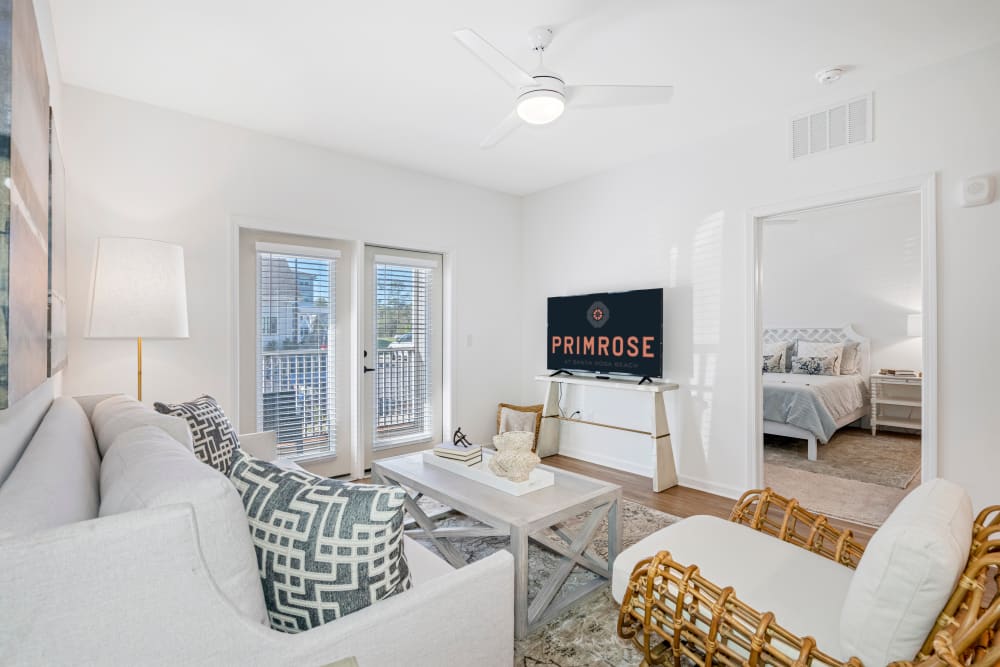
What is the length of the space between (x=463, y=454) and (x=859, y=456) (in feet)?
13.5

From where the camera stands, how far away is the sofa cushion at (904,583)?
104 centimetres

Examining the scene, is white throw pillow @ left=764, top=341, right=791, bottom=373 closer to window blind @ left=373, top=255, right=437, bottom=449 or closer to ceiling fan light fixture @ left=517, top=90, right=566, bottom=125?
window blind @ left=373, top=255, right=437, bottom=449

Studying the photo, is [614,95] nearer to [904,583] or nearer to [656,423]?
[904,583]

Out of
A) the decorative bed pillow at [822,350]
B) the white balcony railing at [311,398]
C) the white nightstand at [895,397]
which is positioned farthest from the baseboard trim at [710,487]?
the white nightstand at [895,397]

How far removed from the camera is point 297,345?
3.72 m

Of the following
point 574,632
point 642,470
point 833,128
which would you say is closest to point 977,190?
point 833,128

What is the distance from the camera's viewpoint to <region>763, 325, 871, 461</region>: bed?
4461mm

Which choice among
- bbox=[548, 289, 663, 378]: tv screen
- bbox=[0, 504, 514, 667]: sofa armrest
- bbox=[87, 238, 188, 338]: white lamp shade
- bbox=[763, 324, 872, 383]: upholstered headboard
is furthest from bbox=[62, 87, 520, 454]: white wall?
bbox=[763, 324, 872, 383]: upholstered headboard

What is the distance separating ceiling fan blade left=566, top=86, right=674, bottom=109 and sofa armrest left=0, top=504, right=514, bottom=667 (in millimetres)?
2120

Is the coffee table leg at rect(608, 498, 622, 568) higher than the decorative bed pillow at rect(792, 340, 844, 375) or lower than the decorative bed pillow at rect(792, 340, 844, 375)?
lower

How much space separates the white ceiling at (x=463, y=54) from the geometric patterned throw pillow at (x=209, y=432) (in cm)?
174

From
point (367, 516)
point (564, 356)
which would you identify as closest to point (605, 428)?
point (564, 356)

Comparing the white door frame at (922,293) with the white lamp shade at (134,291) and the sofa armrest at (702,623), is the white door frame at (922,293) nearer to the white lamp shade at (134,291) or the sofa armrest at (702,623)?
the sofa armrest at (702,623)

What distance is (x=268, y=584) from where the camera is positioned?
1038mm
